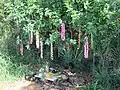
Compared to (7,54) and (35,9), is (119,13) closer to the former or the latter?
(35,9)

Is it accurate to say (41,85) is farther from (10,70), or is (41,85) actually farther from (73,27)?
(73,27)

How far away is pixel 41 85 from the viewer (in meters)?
5.31

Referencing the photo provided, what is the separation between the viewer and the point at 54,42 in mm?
5109

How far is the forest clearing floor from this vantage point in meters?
5.19

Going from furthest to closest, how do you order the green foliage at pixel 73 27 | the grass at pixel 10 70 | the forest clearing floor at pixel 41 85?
the grass at pixel 10 70 < the forest clearing floor at pixel 41 85 < the green foliage at pixel 73 27

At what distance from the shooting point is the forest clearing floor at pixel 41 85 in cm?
519

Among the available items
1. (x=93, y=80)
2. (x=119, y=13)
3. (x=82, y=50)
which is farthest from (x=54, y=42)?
(x=119, y=13)

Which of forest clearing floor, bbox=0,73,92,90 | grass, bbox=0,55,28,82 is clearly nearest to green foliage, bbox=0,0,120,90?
grass, bbox=0,55,28,82

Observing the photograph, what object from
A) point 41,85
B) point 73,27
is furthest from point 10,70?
point 73,27

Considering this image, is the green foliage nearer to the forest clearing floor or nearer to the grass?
the grass

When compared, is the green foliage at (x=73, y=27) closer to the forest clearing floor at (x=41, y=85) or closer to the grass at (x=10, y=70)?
the grass at (x=10, y=70)

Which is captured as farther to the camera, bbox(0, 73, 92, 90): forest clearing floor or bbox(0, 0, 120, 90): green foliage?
bbox(0, 73, 92, 90): forest clearing floor

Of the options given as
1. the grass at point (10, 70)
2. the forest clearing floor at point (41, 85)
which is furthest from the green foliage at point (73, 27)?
the forest clearing floor at point (41, 85)

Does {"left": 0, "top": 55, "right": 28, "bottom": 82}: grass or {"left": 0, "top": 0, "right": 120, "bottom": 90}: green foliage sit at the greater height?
{"left": 0, "top": 0, "right": 120, "bottom": 90}: green foliage
